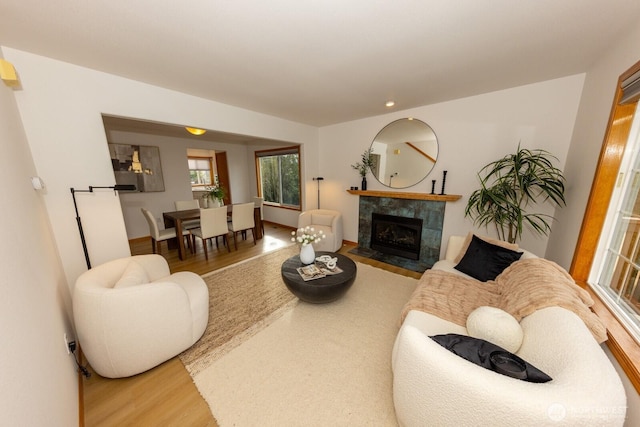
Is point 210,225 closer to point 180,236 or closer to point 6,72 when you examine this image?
point 180,236

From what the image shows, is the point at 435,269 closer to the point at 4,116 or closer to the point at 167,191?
the point at 4,116

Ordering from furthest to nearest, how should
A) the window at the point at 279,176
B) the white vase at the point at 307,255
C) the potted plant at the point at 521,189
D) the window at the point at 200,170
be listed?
the window at the point at 200,170, the window at the point at 279,176, the white vase at the point at 307,255, the potted plant at the point at 521,189

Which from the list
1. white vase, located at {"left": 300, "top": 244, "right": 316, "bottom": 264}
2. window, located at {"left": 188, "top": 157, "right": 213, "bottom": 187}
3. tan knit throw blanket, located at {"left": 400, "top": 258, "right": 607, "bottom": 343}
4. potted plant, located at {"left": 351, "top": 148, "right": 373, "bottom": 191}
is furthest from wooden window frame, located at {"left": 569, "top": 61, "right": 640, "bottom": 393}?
window, located at {"left": 188, "top": 157, "right": 213, "bottom": 187}

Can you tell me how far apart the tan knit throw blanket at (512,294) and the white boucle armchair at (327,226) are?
1.83 m

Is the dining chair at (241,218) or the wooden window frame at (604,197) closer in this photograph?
the wooden window frame at (604,197)

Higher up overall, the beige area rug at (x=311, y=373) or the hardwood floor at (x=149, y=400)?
the beige area rug at (x=311, y=373)

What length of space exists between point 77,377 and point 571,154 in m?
4.68

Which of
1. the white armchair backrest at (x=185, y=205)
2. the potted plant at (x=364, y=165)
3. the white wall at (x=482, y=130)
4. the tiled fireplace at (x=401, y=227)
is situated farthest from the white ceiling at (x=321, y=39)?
the white armchair backrest at (x=185, y=205)

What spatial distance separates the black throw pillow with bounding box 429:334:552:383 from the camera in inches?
35.6

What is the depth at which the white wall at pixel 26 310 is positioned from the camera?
74 centimetres

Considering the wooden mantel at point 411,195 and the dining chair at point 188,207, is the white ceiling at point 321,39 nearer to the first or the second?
the wooden mantel at point 411,195

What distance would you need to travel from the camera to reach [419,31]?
1.44 m

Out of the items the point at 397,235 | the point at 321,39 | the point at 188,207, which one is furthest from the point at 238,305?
the point at 188,207

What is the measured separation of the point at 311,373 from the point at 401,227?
2752 millimetres
